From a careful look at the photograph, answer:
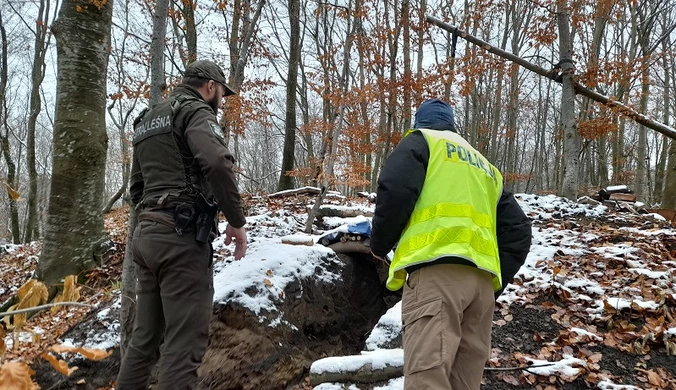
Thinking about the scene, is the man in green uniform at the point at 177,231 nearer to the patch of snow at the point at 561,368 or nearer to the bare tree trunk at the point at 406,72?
the patch of snow at the point at 561,368

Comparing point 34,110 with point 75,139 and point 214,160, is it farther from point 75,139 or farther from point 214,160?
point 214,160

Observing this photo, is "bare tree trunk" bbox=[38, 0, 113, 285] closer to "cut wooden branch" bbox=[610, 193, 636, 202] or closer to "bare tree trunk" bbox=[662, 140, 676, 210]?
"cut wooden branch" bbox=[610, 193, 636, 202]

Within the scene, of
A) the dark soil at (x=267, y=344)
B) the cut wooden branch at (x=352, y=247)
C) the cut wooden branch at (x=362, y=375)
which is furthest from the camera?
the cut wooden branch at (x=352, y=247)

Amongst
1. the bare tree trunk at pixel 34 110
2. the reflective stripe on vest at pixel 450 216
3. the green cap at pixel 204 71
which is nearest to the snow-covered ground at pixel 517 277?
the reflective stripe on vest at pixel 450 216

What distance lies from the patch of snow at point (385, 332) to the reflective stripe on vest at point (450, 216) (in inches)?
64.2

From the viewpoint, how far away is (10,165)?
540 inches

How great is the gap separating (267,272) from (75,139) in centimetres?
327

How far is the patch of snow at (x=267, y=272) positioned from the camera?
377 centimetres

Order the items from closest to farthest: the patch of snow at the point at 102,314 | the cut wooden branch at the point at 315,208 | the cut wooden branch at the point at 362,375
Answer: the cut wooden branch at the point at 362,375
the patch of snow at the point at 102,314
the cut wooden branch at the point at 315,208

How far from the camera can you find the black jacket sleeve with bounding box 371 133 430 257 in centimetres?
201

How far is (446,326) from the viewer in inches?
74.1

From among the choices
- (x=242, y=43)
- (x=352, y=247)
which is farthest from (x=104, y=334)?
(x=242, y=43)

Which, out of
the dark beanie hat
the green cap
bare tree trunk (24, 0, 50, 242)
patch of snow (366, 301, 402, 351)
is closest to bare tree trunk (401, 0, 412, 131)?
patch of snow (366, 301, 402, 351)

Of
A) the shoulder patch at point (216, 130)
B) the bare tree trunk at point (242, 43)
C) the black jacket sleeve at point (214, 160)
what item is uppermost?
the bare tree trunk at point (242, 43)
